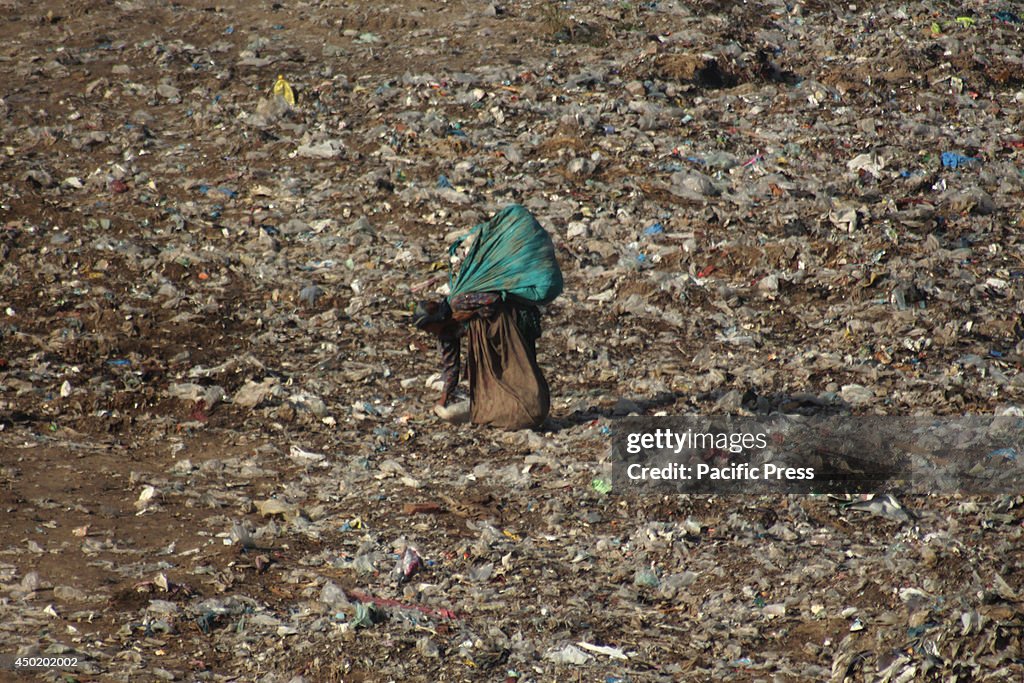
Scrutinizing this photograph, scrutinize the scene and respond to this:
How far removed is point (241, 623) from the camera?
4.28 m

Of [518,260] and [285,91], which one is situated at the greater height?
[285,91]

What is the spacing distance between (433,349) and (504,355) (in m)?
1.18

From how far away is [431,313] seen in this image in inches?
232

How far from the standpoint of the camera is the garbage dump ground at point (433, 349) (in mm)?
4348

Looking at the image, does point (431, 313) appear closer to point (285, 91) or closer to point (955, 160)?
point (285, 91)

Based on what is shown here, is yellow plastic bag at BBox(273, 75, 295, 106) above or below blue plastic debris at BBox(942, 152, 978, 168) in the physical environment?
above

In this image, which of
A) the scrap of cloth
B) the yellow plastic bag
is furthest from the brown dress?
the yellow plastic bag

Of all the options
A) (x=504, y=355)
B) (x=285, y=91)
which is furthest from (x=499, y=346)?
(x=285, y=91)

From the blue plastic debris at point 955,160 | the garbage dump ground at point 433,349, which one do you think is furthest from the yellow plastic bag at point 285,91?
the blue plastic debris at point 955,160

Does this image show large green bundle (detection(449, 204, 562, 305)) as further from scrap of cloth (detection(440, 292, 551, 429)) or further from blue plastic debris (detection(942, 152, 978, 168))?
blue plastic debris (detection(942, 152, 978, 168))

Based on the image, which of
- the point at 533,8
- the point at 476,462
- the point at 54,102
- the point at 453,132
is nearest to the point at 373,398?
the point at 476,462

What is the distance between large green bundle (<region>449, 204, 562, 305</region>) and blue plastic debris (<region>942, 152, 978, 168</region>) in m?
4.55

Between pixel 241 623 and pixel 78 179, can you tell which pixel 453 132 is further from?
pixel 241 623

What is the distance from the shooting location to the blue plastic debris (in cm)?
874
